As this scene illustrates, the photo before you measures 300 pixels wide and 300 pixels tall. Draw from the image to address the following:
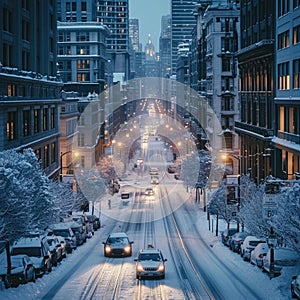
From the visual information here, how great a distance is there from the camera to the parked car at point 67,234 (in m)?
45.9

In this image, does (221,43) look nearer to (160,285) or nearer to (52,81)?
(52,81)

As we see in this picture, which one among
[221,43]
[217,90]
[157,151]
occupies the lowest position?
[157,151]

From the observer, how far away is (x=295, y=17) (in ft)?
180

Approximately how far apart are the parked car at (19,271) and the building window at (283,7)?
1337 inches

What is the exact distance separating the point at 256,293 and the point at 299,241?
2.82m

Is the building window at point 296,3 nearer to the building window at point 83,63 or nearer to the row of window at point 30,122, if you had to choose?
the row of window at point 30,122

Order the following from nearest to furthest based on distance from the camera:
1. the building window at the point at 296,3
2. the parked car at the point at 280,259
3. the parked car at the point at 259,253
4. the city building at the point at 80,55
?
the parked car at the point at 280,259 < the parked car at the point at 259,253 < the building window at the point at 296,3 < the city building at the point at 80,55

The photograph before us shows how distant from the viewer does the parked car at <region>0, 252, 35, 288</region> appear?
100 feet

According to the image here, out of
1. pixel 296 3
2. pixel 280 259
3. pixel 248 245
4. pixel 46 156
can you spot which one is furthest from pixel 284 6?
pixel 280 259

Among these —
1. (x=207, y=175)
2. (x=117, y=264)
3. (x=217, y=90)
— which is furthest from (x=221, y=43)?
(x=117, y=264)

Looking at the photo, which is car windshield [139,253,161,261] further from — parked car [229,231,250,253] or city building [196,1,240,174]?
city building [196,1,240,174]

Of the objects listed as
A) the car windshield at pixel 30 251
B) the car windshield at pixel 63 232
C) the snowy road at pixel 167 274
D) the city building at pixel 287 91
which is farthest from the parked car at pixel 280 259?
the city building at pixel 287 91

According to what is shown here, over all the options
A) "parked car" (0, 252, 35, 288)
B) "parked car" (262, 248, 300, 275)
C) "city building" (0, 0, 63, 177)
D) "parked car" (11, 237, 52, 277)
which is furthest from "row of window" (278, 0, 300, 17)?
"parked car" (0, 252, 35, 288)

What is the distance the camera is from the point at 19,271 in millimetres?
30969
